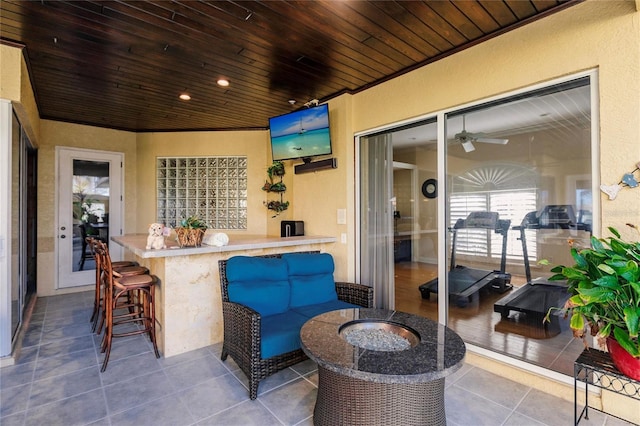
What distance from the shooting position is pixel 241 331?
7.98ft

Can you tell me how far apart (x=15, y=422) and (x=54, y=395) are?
30cm

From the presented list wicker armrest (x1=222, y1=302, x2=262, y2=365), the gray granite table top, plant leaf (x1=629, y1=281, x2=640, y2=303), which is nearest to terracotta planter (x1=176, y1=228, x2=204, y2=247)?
wicker armrest (x1=222, y1=302, x2=262, y2=365)

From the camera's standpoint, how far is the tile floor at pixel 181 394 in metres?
2.03

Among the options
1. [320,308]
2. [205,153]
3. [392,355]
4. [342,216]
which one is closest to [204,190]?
[205,153]

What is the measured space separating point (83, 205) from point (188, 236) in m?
3.56

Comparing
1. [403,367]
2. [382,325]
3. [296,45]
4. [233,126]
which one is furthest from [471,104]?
[233,126]

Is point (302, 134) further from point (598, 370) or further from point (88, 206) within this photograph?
point (88, 206)

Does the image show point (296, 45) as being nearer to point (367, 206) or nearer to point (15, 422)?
point (367, 206)

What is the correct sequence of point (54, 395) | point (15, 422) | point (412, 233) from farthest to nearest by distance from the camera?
point (412, 233) → point (54, 395) → point (15, 422)

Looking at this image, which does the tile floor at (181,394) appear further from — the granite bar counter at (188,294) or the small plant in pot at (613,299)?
the small plant in pot at (613,299)

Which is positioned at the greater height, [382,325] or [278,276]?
[278,276]

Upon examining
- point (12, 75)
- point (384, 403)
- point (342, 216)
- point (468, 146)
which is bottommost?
point (384, 403)

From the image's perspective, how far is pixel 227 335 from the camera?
2713 millimetres

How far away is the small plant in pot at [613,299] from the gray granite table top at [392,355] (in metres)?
0.72
